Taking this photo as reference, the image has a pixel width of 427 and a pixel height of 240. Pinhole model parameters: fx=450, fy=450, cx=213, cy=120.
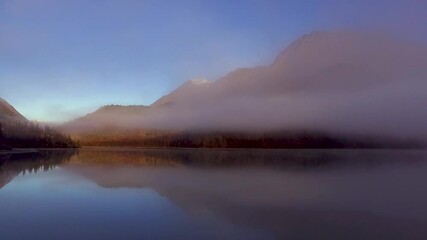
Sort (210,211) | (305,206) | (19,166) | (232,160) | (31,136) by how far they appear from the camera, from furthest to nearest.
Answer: (31,136) → (232,160) → (19,166) → (305,206) → (210,211)

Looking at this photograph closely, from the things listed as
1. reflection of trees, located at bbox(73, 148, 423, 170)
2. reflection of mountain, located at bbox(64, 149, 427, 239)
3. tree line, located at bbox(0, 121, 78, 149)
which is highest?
tree line, located at bbox(0, 121, 78, 149)

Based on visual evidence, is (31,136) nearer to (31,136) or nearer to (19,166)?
(31,136)

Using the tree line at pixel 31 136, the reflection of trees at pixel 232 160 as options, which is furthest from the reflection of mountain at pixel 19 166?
the tree line at pixel 31 136

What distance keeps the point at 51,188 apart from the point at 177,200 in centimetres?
934

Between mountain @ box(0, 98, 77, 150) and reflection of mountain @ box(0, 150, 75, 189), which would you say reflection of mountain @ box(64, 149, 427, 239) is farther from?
mountain @ box(0, 98, 77, 150)

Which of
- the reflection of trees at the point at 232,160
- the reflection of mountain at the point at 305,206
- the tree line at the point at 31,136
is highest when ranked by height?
the tree line at the point at 31,136

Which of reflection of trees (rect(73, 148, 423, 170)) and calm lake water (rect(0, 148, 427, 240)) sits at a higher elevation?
reflection of trees (rect(73, 148, 423, 170))

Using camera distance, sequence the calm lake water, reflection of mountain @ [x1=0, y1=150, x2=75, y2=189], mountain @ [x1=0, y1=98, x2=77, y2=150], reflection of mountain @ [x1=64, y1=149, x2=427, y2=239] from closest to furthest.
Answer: the calm lake water → reflection of mountain @ [x1=64, y1=149, x2=427, y2=239] → reflection of mountain @ [x1=0, y1=150, x2=75, y2=189] → mountain @ [x1=0, y1=98, x2=77, y2=150]

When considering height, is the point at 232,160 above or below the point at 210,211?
above

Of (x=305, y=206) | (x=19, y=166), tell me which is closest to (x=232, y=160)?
(x=19, y=166)

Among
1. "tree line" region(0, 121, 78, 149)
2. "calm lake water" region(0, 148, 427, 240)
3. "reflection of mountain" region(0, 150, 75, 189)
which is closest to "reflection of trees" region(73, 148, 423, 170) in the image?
"reflection of mountain" region(0, 150, 75, 189)

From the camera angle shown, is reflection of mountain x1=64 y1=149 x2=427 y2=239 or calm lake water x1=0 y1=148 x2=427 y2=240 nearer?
calm lake water x1=0 y1=148 x2=427 y2=240

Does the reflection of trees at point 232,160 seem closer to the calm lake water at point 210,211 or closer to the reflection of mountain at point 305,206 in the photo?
the reflection of mountain at point 305,206

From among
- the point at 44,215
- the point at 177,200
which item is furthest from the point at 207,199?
the point at 44,215
